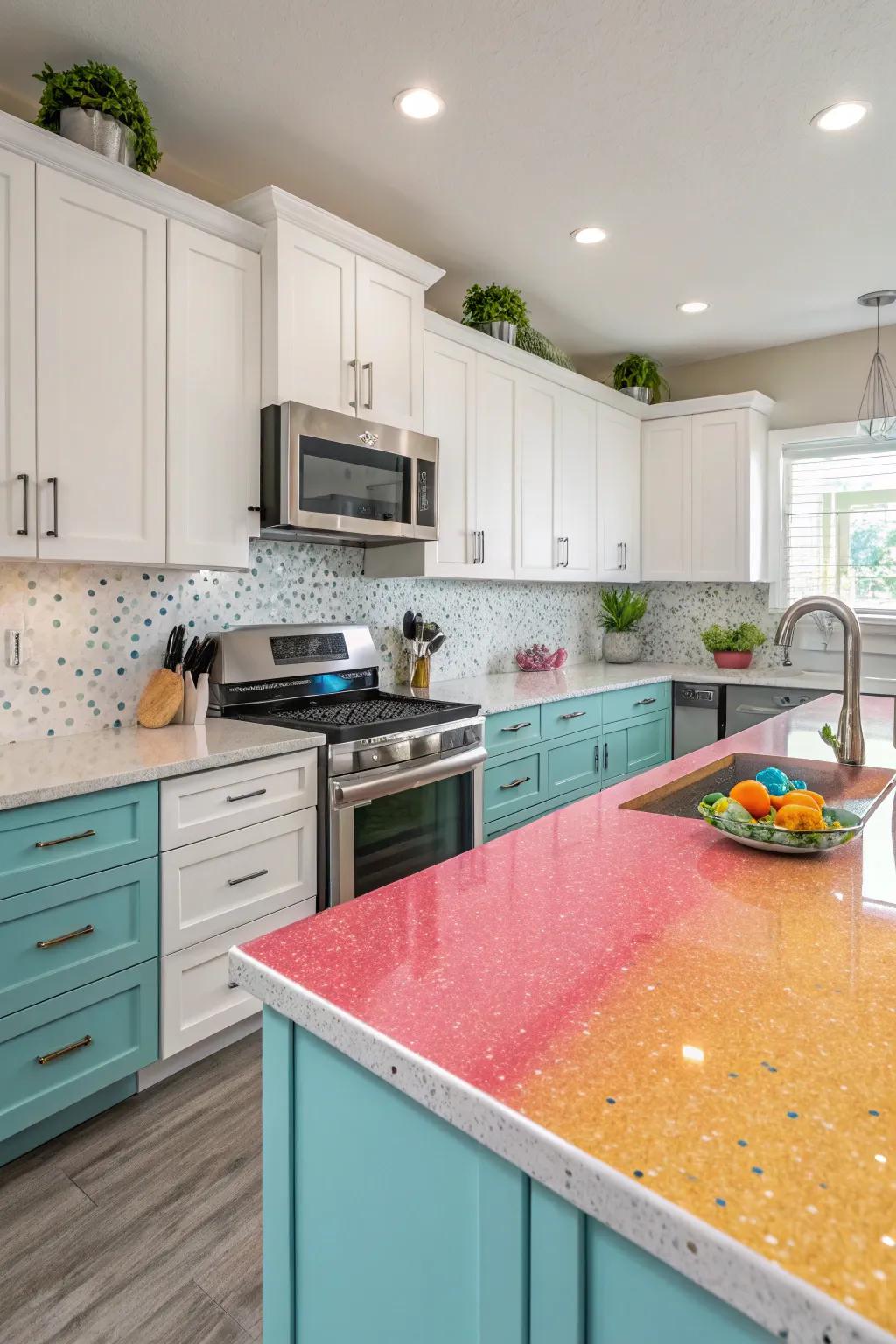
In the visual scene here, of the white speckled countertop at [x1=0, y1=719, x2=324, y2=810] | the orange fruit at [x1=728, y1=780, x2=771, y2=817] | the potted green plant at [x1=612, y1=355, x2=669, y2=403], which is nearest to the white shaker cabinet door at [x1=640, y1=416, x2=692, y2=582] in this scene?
the potted green plant at [x1=612, y1=355, x2=669, y2=403]

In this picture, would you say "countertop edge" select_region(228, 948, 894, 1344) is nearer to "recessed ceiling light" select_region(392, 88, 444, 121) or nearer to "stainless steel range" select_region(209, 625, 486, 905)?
"stainless steel range" select_region(209, 625, 486, 905)

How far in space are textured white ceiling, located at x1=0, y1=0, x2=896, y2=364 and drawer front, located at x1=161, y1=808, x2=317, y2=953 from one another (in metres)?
2.03

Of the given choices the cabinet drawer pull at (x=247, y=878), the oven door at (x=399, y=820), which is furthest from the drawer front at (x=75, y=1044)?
the oven door at (x=399, y=820)

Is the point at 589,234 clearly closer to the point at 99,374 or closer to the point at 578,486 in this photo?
the point at 578,486

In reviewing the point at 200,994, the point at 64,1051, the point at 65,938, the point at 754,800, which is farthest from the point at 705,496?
the point at 64,1051

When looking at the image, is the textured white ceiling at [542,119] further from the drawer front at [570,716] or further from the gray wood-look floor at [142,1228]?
the gray wood-look floor at [142,1228]

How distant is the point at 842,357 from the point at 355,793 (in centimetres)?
368

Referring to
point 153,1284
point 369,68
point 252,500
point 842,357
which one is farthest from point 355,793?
point 842,357

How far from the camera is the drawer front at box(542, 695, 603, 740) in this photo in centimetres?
340

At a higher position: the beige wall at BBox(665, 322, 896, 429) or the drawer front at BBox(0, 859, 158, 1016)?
the beige wall at BBox(665, 322, 896, 429)

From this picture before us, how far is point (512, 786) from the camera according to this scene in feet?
10.5

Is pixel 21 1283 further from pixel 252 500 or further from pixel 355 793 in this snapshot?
pixel 252 500

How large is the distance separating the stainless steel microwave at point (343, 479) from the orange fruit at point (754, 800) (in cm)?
162

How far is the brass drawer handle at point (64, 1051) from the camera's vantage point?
1.82 meters
